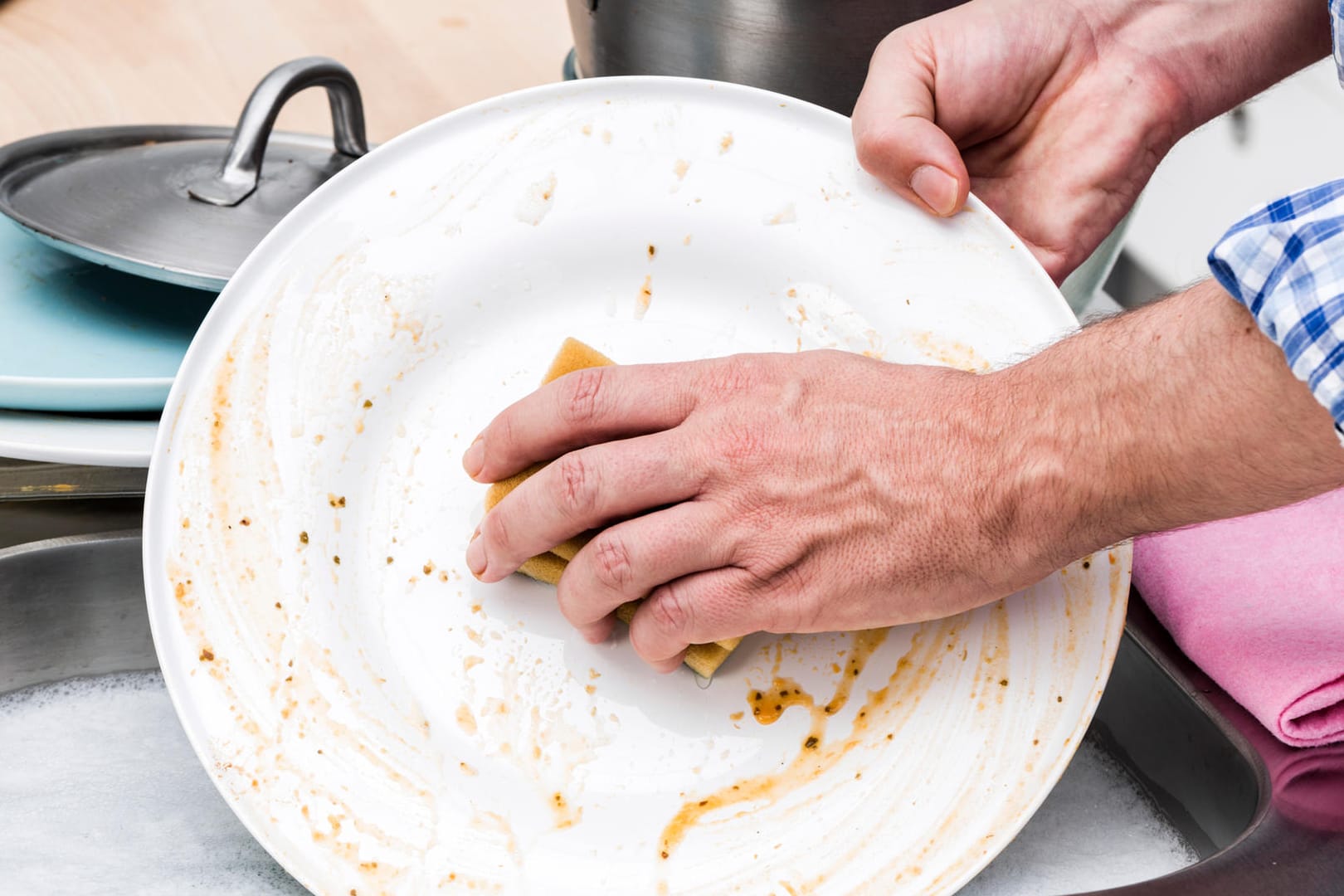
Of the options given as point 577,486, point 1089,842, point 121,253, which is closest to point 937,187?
point 577,486

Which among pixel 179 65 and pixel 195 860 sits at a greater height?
pixel 179 65

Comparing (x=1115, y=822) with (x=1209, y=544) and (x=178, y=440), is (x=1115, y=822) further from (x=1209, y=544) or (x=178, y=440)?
(x=178, y=440)

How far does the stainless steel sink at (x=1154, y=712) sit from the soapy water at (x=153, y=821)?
2 cm

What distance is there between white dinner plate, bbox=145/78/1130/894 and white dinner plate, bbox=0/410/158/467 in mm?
96

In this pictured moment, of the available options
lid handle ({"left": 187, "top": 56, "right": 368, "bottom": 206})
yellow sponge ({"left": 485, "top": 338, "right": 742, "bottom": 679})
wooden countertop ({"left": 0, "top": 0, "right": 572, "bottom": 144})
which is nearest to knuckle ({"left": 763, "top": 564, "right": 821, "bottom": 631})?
yellow sponge ({"left": 485, "top": 338, "right": 742, "bottom": 679})

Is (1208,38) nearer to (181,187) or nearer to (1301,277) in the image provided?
(1301,277)

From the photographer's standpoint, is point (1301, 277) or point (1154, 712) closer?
point (1301, 277)

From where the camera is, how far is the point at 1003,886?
2.05ft

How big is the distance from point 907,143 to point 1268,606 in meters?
0.37

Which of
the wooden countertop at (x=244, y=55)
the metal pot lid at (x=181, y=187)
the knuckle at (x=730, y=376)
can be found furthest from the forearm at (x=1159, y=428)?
the wooden countertop at (x=244, y=55)

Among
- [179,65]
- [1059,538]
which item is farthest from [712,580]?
[179,65]

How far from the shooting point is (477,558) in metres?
0.62

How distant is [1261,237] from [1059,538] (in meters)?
0.18

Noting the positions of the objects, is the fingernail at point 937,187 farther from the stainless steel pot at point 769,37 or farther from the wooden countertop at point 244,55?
the wooden countertop at point 244,55
